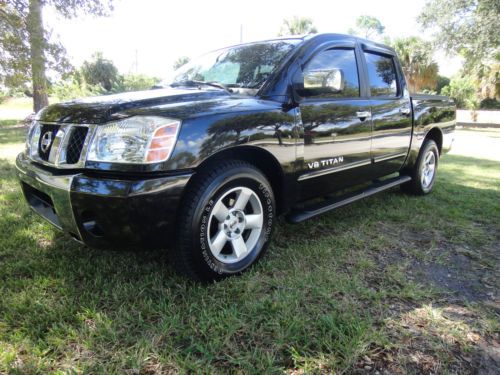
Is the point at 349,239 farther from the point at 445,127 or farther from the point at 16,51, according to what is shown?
the point at 16,51

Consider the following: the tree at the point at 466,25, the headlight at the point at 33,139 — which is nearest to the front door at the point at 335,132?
the headlight at the point at 33,139

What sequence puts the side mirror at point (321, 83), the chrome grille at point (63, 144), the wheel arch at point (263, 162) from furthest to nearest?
the side mirror at point (321, 83), the wheel arch at point (263, 162), the chrome grille at point (63, 144)

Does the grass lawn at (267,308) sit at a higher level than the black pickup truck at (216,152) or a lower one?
lower

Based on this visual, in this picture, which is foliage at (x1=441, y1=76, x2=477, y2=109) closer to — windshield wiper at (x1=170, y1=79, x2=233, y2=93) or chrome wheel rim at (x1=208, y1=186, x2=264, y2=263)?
windshield wiper at (x1=170, y1=79, x2=233, y2=93)

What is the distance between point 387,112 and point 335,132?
998 millimetres

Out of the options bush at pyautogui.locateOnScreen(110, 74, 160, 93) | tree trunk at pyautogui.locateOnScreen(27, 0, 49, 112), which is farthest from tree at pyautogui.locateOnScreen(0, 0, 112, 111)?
bush at pyautogui.locateOnScreen(110, 74, 160, 93)

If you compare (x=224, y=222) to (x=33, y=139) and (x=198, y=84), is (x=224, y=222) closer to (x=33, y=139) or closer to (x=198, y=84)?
(x=198, y=84)

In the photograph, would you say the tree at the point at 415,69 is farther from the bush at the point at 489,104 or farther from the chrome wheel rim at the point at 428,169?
the chrome wheel rim at the point at 428,169

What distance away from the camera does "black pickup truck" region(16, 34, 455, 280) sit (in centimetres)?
196

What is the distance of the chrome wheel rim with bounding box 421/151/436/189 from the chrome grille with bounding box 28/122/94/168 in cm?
405

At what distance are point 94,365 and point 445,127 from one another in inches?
195

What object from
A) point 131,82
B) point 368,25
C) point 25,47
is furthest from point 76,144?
point 368,25

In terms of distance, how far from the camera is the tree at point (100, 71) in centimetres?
3200

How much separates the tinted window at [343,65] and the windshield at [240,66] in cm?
24
